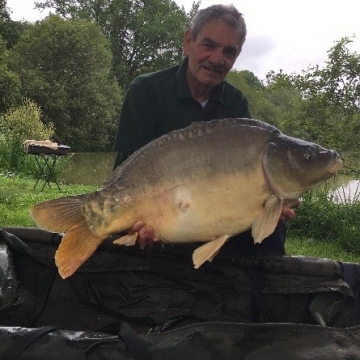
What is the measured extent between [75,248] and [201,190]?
0.33 m

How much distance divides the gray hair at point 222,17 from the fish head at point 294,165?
0.63 metres

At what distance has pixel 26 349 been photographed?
100cm

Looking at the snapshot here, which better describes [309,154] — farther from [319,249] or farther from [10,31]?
[10,31]

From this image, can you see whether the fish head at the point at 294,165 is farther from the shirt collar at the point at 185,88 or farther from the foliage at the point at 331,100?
the foliage at the point at 331,100

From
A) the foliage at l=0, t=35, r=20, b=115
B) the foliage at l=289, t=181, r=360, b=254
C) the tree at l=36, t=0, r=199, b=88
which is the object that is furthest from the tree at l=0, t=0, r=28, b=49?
the foliage at l=289, t=181, r=360, b=254

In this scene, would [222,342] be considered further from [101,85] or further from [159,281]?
[101,85]

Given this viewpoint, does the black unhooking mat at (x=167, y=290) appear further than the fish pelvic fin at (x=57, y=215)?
Yes

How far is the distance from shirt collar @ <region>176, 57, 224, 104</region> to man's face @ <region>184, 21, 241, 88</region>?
6 cm

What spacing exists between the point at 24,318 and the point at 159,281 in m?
0.44

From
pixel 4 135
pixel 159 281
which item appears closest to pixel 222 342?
pixel 159 281

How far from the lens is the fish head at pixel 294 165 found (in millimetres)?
1234

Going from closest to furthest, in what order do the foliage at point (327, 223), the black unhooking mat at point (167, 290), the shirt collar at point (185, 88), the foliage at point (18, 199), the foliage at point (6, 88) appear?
the black unhooking mat at point (167, 290) < the shirt collar at point (185, 88) < the foliage at point (18, 199) < the foliage at point (327, 223) < the foliage at point (6, 88)

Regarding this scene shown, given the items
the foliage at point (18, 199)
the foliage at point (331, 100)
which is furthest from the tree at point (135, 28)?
the foliage at point (331, 100)

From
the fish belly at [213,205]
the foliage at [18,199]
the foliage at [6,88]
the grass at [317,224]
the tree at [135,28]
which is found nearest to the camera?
the fish belly at [213,205]
